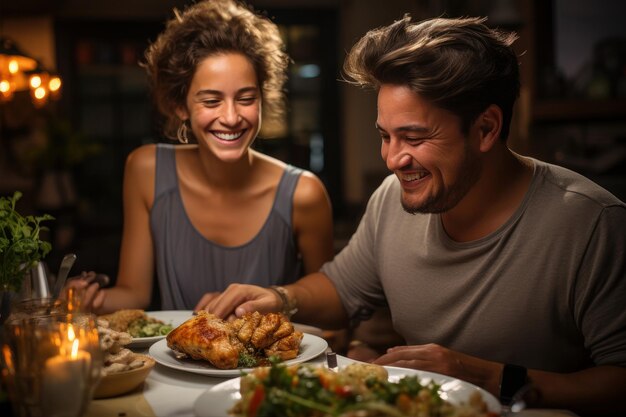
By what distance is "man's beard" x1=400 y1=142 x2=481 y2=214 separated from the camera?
1.84 meters

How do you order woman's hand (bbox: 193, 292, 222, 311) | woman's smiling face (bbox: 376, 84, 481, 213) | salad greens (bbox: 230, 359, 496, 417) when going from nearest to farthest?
salad greens (bbox: 230, 359, 496, 417)
woman's smiling face (bbox: 376, 84, 481, 213)
woman's hand (bbox: 193, 292, 222, 311)

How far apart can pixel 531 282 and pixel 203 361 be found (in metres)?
Result: 0.77

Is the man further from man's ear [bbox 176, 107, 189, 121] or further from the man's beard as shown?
man's ear [bbox 176, 107, 189, 121]

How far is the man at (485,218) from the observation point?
1.72 m

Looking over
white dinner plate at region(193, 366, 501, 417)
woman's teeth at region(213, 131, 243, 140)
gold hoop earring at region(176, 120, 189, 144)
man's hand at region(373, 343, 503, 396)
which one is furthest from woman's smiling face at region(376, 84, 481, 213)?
gold hoop earring at region(176, 120, 189, 144)

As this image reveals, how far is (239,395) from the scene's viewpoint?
4.31 feet

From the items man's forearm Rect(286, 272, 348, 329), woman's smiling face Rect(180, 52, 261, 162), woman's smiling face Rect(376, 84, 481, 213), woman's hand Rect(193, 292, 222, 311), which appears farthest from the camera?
woman's smiling face Rect(180, 52, 261, 162)

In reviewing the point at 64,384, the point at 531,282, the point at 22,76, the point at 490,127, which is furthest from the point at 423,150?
the point at 22,76

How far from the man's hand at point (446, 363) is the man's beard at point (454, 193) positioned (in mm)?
386

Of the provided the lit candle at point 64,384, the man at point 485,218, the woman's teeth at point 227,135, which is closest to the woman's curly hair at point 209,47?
the woman's teeth at point 227,135

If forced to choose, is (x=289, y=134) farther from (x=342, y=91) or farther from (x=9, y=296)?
(x=9, y=296)

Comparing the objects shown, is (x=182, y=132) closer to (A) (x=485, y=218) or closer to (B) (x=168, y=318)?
(B) (x=168, y=318)

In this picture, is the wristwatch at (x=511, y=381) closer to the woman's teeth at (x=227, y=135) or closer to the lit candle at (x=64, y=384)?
the lit candle at (x=64, y=384)

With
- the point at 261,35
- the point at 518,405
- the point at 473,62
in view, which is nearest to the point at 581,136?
the point at 261,35
